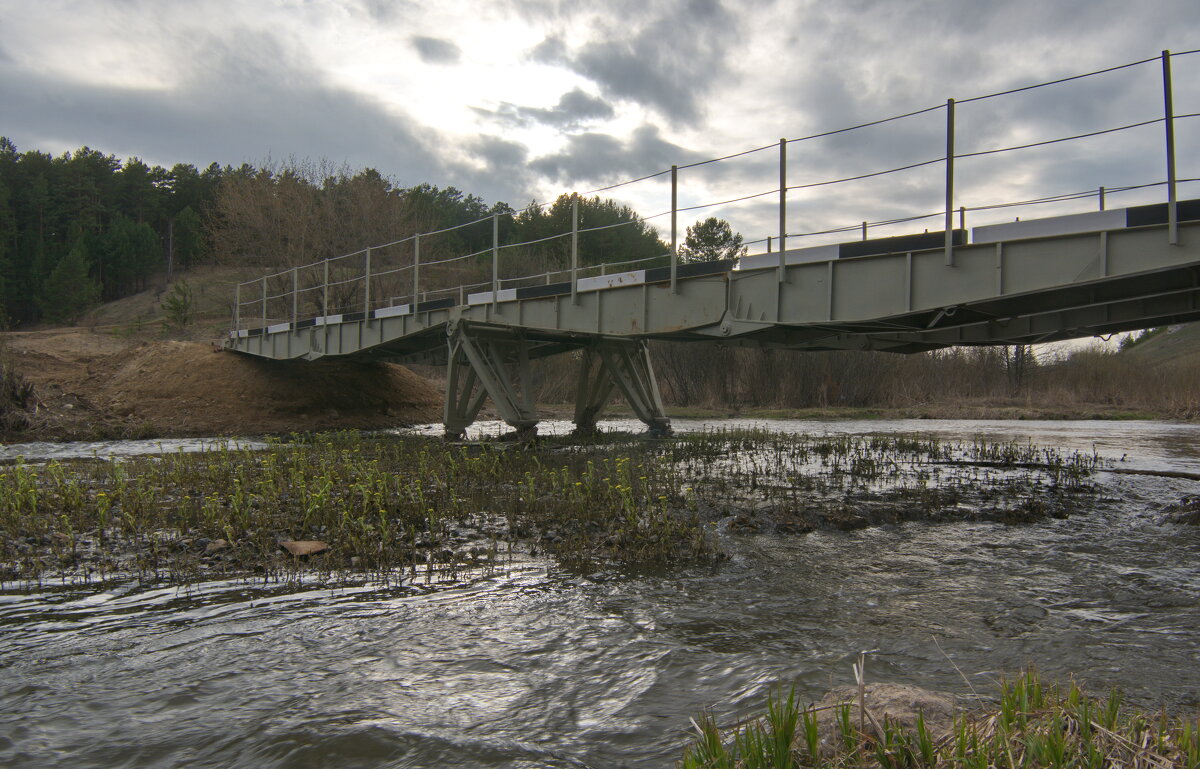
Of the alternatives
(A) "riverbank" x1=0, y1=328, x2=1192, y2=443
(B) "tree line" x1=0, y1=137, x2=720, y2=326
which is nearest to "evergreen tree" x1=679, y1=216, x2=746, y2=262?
(B) "tree line" x1=0, y1=137, x2=720, y2=326

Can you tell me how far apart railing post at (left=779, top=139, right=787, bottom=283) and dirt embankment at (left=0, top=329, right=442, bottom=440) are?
18736mm

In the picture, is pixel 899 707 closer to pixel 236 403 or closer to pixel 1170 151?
pixel 1170 151

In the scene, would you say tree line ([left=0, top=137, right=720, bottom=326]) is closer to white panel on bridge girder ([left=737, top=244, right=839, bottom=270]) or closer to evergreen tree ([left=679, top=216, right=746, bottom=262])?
evergreen tree ([left=679, top=216, right=746, bottom=262])

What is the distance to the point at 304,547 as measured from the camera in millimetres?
7266

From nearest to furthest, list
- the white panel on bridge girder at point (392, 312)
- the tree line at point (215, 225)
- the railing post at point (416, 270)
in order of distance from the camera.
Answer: the railing post at point (416, 270)
the white panel on bridge girder at point (392, 312)
the tree line at point (215, 225)

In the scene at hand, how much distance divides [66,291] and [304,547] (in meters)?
69.1

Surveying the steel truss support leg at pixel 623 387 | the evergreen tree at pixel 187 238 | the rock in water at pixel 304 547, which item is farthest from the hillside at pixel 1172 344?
the evergreen tree at pixel 187 238

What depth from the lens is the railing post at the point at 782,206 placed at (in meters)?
11.9

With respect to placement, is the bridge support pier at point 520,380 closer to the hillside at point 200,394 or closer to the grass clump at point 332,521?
the grass clump at point 332,521

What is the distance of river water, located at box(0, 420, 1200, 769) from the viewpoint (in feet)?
12.2

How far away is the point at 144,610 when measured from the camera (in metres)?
5.57

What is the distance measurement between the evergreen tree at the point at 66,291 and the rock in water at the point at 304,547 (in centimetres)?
6840

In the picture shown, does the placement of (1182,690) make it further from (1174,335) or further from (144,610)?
(1174,335)

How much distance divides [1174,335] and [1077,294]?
87.4 meters
